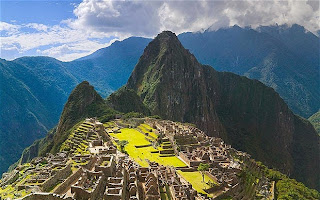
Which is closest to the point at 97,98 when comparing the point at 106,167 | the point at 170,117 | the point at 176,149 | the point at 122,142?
the point at 170,117

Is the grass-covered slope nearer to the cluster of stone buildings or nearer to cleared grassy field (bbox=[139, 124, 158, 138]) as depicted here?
cleared grassy field (bbox=[139, 124, 158, 138])

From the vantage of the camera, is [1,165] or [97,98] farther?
[1,165]

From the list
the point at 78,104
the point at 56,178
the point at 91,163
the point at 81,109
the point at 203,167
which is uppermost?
the point at 78,104

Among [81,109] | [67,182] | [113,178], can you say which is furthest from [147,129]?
[67,182]

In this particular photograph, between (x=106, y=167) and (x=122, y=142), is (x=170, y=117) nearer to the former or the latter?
(x=122, y=142)

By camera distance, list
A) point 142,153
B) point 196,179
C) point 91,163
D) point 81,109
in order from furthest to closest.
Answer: point 81,109, point 142,153, point 196,179, point 91,163

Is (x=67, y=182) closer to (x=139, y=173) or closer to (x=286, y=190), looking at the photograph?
(x=139, y=173)

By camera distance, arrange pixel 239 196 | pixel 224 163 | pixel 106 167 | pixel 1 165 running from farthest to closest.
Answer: pixel 1 165, pixel 224 163, pixel 239 196, pixel 106 167

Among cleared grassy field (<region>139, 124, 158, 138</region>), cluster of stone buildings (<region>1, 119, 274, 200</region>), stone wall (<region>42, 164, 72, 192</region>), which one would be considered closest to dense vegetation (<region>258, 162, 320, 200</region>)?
cluster of stone buildings (<region>1, 119, 274, 200</region>)
